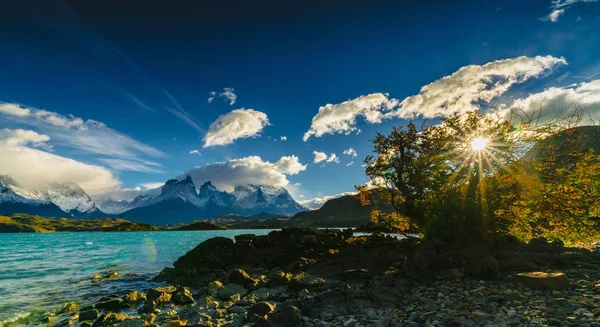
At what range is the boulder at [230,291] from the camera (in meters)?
23.8

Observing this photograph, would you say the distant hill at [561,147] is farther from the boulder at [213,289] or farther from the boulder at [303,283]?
the boulder at [213,289]

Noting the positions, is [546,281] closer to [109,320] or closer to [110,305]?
[109,320]

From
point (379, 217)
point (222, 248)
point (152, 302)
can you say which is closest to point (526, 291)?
point (379, 217)

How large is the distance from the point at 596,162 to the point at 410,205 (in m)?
15.1

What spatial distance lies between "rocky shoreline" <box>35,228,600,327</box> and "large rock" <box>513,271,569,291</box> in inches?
1.7

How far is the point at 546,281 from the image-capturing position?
623 inches

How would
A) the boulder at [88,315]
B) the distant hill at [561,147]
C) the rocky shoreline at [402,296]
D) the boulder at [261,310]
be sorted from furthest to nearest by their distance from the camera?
the distant hill at [561,147], the boulder at [88,315], the boulder at [261,310], the rocky shoreline at [402,296]

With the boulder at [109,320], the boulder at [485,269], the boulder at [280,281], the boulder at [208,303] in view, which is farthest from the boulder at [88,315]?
the boulder at [485,269]

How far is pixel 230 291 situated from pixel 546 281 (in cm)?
2103

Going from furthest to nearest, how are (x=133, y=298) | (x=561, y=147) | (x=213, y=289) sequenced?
(x=561, y=147), (x=213, y=289), (x=133, y=298)

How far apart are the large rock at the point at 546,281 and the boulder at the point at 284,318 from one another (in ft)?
42.0

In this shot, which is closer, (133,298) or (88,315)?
(88,315)

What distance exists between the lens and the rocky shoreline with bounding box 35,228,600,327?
43.8 ft

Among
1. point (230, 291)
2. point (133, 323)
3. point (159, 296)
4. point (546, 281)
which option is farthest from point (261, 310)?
point (546, 281)
